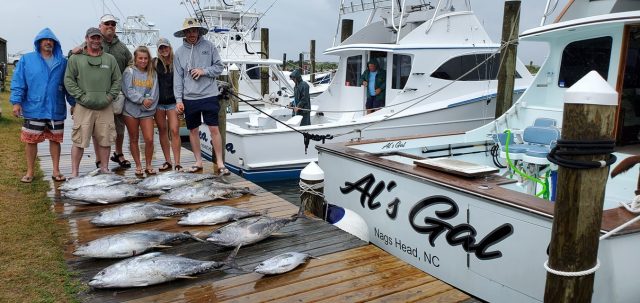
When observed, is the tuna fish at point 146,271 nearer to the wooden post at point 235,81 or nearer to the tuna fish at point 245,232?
the tuna fish at point 245,232

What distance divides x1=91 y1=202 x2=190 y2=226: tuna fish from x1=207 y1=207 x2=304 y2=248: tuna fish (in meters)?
0.76

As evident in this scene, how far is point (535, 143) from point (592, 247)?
3.34m

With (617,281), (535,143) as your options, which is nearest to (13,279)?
(617,281)

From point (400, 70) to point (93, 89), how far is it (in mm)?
6563

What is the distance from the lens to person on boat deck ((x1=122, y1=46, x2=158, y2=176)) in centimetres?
541

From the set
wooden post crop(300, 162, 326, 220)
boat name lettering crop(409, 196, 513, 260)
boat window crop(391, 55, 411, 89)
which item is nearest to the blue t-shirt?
boat window crop(391, 55, 411, 89)

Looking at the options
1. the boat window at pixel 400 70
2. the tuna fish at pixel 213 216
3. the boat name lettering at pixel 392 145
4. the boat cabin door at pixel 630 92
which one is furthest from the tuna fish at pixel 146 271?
the boat window at pixel 400 70

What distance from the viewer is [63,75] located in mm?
5207

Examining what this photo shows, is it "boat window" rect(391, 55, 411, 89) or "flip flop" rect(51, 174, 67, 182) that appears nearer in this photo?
"flip flop" rect(51, 174, 67, 182)

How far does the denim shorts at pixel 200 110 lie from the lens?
5664 mm

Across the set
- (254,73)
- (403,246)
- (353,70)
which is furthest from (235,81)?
(403,246)

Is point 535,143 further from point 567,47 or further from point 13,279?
point 13,279

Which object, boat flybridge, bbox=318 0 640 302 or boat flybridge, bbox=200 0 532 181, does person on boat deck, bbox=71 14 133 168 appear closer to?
boat flybridge, bbox=318 0 640 302

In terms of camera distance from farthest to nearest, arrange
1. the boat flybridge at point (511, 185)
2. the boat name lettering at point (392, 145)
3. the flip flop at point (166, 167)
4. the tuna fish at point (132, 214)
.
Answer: the flip flop at point (166, 167) → the boat name lettering at point (392, 145) → the tuna fish at point (132, 214) → the boat flybridge at point (511, 185)
